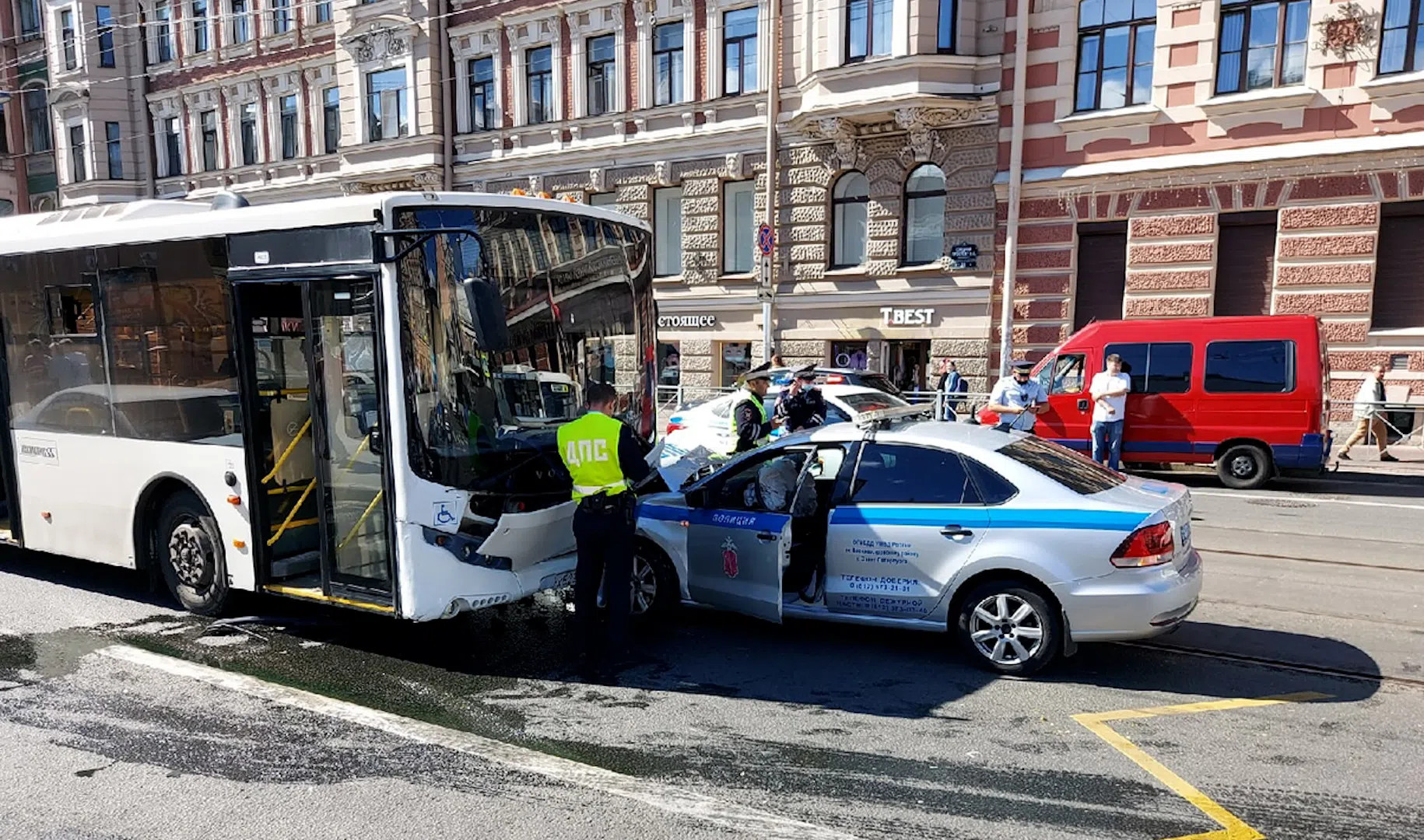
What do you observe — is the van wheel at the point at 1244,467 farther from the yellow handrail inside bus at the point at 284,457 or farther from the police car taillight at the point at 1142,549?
the yellow handrail inside bus at the point at 284,457

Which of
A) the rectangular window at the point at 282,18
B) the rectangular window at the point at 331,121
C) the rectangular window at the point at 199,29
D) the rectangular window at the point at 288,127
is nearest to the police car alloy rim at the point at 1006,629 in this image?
the rectangular window at the point at 331,121

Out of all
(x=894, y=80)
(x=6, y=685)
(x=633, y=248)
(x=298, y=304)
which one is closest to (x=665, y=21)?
(x=894, y=80)

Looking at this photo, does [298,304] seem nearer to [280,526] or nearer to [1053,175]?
[280,526]

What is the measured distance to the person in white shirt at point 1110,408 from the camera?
12.6m

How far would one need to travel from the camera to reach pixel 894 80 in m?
18.7

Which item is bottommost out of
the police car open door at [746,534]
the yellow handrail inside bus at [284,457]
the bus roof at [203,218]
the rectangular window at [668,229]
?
the police car open door at [746,534]

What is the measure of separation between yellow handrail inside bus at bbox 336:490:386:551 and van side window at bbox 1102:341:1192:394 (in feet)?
35.2

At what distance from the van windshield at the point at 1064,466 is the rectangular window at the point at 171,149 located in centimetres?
3456

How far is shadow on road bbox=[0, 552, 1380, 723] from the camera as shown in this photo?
17.4ft

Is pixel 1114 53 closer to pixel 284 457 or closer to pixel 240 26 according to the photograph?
pixel 284 457

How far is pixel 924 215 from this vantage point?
19.9 m

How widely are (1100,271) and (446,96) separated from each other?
57.2ft

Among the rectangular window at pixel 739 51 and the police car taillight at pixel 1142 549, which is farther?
the rectangular window at pixel 739 51

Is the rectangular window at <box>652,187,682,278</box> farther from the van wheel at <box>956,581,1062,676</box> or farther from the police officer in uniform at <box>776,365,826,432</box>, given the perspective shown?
the van wheel at <box>956,581,1062,676</box>
